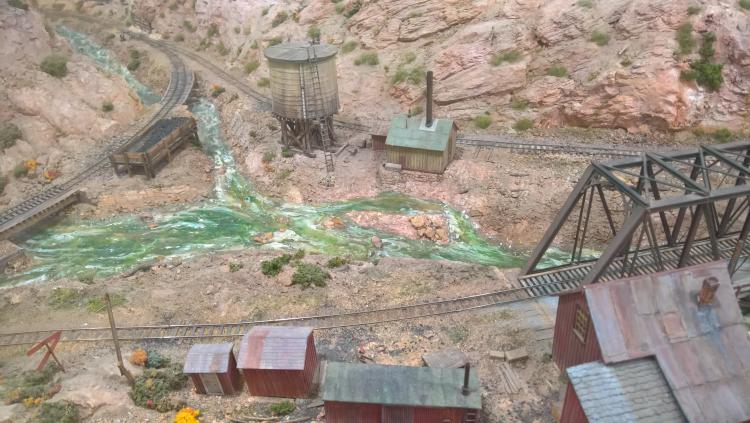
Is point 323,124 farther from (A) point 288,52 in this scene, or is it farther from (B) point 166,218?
(B) point 166,218

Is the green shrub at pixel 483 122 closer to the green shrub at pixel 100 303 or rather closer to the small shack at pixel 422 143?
the small shack at pixel 422 143

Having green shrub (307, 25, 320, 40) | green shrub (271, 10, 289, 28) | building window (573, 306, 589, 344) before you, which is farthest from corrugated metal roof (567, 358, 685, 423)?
green shrub (271, 10, 289, 28)

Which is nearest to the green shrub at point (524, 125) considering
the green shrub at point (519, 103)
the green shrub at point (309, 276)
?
the green shrub at point (519, 103)

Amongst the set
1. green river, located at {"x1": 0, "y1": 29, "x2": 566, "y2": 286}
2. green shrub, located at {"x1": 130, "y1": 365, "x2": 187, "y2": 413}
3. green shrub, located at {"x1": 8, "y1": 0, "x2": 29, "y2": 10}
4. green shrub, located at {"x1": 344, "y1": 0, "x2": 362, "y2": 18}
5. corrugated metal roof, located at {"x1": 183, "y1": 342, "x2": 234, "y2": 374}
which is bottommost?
green river, located at {"x1": 0, "y1": 29, "x2": 566, "y2": 286}

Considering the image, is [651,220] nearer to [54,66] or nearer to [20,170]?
[20,170]

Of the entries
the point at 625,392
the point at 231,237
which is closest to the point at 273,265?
the point at 231,237

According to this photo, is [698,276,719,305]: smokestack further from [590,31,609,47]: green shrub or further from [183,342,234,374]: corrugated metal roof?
[590,31,609,47]: green shrub

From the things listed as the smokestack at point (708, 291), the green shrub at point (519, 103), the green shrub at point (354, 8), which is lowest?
the green shrub at point (519, 103)
